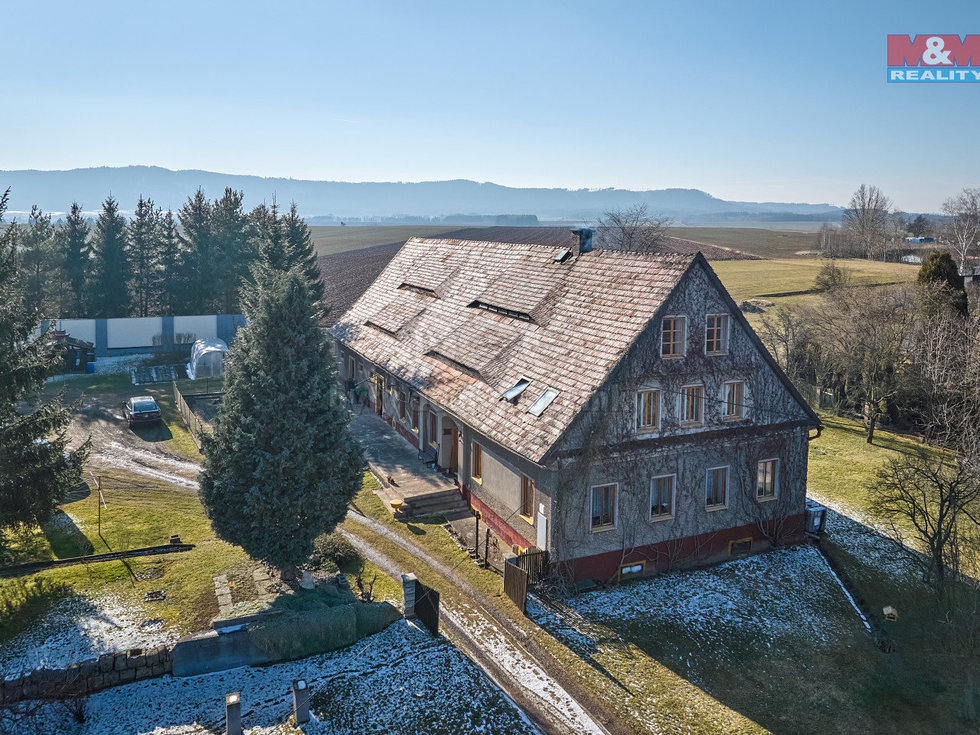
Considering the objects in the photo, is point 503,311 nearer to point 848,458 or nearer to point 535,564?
point 535,564

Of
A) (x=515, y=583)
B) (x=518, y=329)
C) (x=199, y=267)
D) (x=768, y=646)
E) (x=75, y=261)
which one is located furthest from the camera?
(x=199, y=267)

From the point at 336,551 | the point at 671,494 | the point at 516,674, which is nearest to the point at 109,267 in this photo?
the point at 336,551

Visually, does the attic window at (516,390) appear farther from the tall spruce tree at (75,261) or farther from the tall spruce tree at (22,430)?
the tall spruce tree at (75,261)

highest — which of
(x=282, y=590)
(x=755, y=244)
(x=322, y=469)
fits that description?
(x=755, y=244)

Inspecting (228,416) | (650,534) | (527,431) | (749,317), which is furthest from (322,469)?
(749,317)

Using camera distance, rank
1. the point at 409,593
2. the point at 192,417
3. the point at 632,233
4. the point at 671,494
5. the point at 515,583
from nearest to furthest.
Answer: the point at 409,593
the point at 515,583
the point at 671,494
the point at 192,417
the point at 632,233

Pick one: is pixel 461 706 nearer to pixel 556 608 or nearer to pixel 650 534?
pixel 556 608
